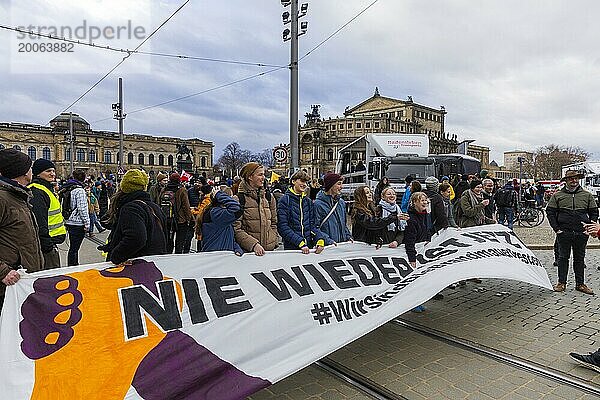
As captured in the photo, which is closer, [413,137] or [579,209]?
[579,209]

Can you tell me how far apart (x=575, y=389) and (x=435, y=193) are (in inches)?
151

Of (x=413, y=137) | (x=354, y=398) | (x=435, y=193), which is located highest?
(x=413, y=137)

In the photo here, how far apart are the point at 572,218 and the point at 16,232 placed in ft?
25.8

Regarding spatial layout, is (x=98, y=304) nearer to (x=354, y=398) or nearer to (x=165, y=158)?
(x=354, y=398)

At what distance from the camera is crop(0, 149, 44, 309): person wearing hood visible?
3.59 metres

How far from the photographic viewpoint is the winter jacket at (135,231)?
405 centimetres

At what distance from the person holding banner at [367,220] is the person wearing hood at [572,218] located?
3475 mm

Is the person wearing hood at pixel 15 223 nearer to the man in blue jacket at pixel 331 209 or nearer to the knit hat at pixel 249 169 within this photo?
the knit hat at pixel 249 169

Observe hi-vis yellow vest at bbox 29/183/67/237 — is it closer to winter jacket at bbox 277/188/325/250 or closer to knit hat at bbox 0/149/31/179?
knit hat at bbox 0/149/31/179

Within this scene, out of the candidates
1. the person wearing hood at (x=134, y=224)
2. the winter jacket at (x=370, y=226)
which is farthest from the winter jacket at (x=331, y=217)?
the person wearing hood at (x=134, y=224)

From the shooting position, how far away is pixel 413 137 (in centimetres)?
2269

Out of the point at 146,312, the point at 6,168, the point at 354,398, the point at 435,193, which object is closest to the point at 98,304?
the point at 146,312

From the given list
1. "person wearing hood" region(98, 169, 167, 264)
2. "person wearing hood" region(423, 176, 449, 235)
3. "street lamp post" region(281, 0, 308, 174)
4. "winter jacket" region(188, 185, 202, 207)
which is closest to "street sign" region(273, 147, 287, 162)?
"street lamp post" region(281, 0, 308, 174)

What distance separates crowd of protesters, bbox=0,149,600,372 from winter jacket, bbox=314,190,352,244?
0.01 metres
